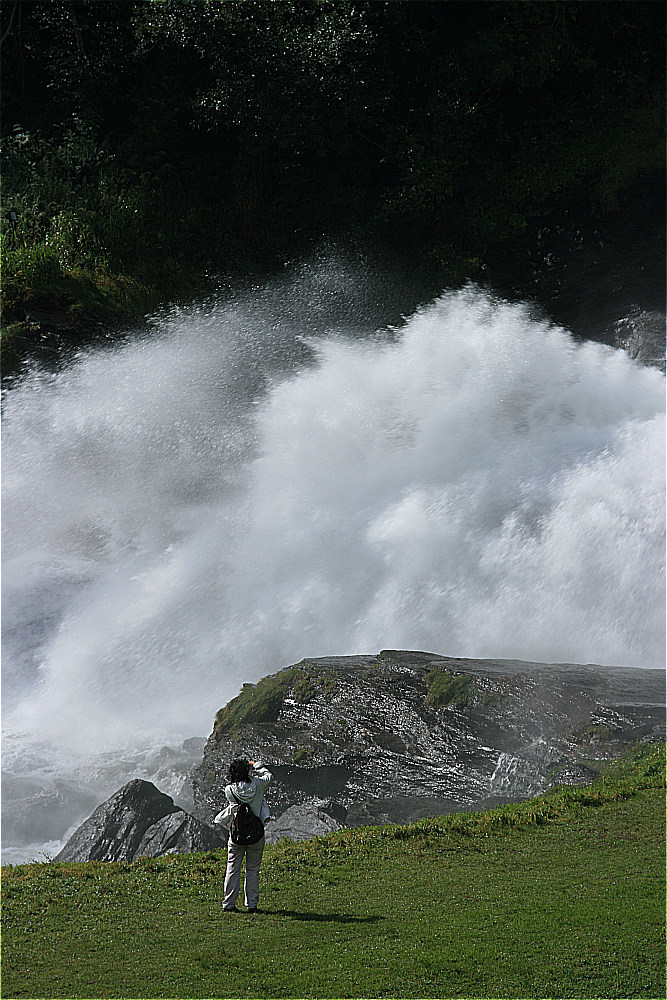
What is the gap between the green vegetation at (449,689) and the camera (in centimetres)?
1044

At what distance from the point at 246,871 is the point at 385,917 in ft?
4.00

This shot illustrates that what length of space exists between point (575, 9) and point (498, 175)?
13.9 feet

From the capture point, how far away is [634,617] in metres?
12.2

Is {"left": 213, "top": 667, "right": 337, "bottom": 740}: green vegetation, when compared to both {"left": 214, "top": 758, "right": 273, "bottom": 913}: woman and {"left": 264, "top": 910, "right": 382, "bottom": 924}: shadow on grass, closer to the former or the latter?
{"left": 264, "top": 910, "right": 382, "bottom": 924}: shadow on grass

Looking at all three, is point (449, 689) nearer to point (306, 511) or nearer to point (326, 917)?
point (306, 511)

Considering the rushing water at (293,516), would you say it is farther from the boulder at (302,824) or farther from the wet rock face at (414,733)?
the boulder at (302,824)

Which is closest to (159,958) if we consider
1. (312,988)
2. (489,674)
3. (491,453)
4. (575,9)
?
(312,988)

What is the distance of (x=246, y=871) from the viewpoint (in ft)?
20.7

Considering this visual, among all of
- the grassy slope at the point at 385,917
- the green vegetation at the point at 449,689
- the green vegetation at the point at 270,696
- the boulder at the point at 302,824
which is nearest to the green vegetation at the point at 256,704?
the green vegetation at the point at 270,696

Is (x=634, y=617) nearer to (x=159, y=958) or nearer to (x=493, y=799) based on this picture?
(x=493, y=799)

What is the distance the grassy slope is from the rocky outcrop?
25.1 inches

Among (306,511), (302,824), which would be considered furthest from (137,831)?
(306,511)

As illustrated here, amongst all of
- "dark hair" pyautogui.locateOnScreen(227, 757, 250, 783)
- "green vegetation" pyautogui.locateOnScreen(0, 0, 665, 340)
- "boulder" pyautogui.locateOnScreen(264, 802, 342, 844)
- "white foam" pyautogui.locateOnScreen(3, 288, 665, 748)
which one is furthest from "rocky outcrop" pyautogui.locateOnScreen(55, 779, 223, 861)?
"green vegetation" pyautogui.locateOnScreen(0, 0, 665, 340)

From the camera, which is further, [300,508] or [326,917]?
[300,508]
